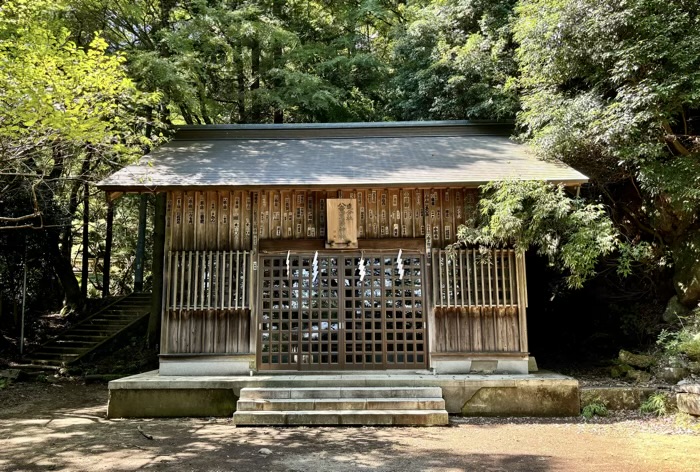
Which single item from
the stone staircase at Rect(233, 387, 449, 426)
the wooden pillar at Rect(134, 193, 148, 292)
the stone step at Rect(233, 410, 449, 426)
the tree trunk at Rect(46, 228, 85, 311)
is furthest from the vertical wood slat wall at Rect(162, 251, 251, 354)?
the wooden pillar at Rect(134, 193, 148, 292)

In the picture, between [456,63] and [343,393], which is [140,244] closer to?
[456,63]

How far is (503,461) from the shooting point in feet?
18.6

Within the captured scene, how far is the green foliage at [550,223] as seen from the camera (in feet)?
25.2

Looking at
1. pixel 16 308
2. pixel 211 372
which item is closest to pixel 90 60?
pixel 211 372

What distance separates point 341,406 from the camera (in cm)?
776

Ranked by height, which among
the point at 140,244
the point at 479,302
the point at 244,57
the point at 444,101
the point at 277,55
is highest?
the point at 277,55

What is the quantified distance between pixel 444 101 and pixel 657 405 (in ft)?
28.8

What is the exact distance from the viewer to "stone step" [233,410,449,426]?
7.51 metres

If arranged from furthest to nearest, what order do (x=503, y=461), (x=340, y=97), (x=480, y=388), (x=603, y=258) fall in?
1. (x=340, y=97)
2. (x=603, y=258)
3. (x=480, y=388)
4. (x=503, y=461)

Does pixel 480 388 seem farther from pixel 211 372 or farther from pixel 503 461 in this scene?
pixel 211 372

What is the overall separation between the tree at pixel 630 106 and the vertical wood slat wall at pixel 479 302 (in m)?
2.39

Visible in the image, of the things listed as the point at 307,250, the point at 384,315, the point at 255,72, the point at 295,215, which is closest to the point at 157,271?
the point at 295,215

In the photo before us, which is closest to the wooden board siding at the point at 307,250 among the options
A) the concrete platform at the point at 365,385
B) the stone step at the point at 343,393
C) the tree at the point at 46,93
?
the concrete platform at the point at 365,385

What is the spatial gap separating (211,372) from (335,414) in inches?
108
